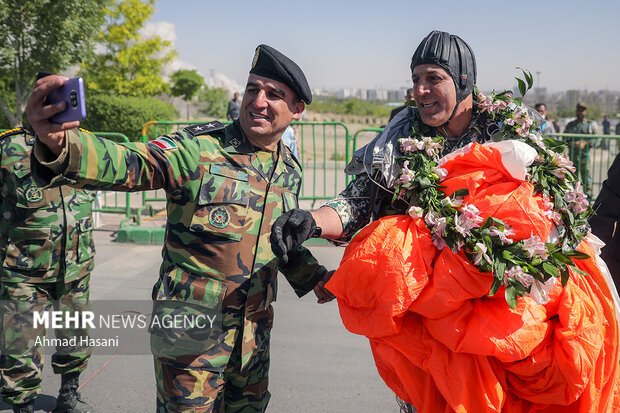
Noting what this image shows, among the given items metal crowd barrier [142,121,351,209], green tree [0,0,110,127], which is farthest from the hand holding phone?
green tree [0,0,110,127]

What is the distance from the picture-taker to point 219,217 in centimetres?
233

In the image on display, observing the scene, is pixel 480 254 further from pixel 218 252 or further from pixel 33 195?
A: pixel 33 195

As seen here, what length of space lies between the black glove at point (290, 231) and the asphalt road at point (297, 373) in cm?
199

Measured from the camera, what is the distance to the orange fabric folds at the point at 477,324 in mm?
1977

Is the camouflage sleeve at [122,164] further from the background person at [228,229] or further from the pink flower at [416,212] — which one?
the pink flower at [416,212]

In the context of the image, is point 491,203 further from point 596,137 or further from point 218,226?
point 596,137

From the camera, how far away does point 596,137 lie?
28.8 ft

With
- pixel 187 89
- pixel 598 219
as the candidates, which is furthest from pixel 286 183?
pixel 187 89

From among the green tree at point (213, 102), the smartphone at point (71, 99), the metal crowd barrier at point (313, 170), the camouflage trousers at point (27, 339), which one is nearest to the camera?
the smartphone at point (71, 99)

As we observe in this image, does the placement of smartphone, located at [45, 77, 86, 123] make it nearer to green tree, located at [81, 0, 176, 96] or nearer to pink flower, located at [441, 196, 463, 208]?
pink flower, located at [441, 196, 463, 208]

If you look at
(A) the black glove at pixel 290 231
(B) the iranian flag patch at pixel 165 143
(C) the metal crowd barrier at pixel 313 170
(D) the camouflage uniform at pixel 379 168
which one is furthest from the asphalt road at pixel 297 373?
(C) the metal crowd barrier at pixel 313 170

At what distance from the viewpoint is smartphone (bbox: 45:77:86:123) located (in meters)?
1.57

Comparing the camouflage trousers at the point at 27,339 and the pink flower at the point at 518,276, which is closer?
the pink flower at the point at 518,276

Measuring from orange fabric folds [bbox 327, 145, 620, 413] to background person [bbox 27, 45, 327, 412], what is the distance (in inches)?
18.5
